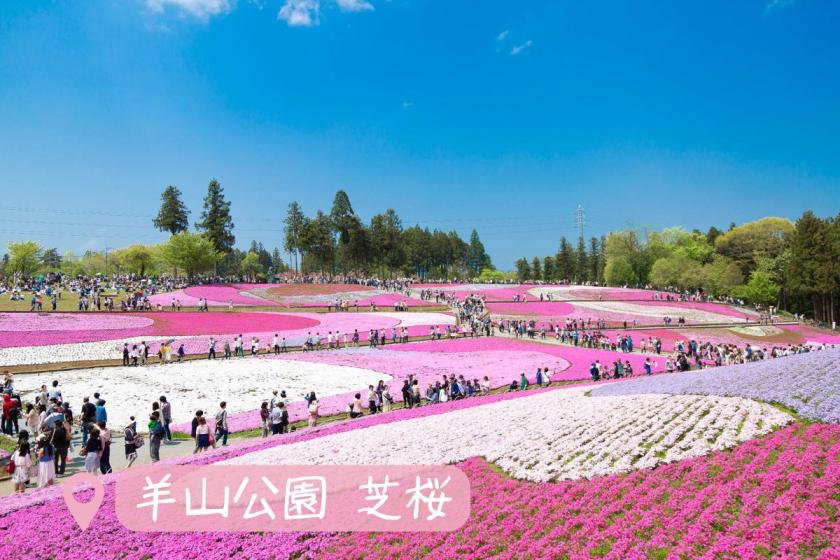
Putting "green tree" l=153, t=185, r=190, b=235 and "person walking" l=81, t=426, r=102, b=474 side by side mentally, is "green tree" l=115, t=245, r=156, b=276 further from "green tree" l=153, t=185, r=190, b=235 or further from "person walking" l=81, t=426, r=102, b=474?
"person walking" l=81, t=426, r=102, b=474

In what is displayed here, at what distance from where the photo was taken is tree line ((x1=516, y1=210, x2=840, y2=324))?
240 ft

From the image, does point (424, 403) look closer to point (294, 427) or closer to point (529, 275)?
point (294, 427)

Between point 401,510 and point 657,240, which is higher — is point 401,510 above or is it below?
below

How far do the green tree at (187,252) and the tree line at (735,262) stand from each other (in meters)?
81.6

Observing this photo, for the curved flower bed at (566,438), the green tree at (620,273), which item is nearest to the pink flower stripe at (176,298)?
the curved flower bed at (566,438)

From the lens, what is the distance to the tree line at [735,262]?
7300 cm

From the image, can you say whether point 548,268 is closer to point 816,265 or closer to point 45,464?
point 816,265

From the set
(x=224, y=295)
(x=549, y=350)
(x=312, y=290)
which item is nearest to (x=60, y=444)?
(x=549, y=350)

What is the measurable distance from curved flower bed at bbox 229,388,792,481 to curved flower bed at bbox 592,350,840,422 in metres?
0.75

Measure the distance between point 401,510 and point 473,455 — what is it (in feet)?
11.9

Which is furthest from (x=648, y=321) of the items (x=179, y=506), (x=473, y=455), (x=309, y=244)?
(x=309, y=244)

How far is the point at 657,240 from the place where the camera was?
128 meters

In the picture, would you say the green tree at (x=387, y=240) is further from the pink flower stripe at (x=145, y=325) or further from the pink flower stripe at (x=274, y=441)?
the pink flower stripe at (x=274, y=441)

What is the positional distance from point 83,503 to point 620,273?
385 feet
